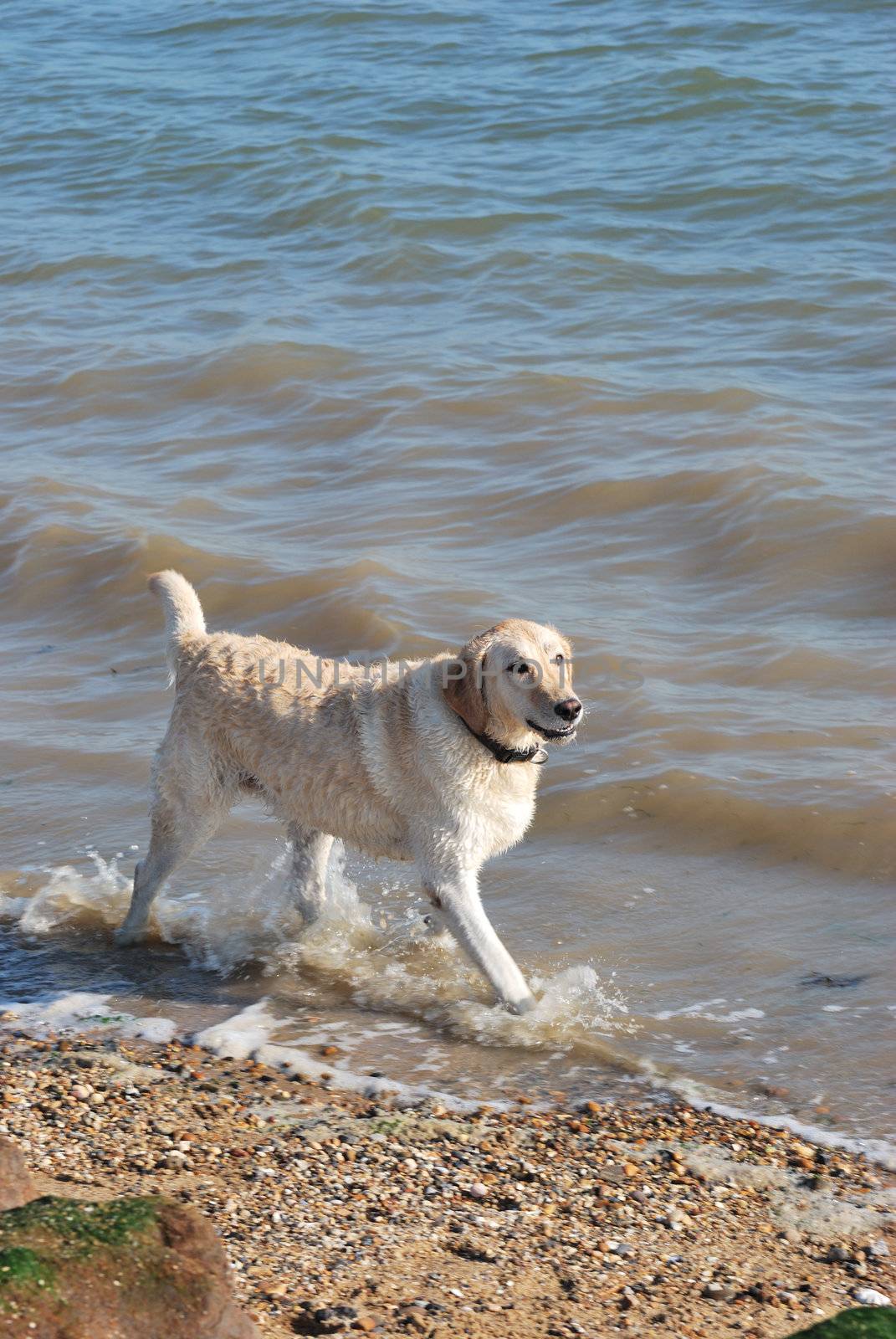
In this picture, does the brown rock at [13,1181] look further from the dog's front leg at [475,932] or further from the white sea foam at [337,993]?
the dog's front leg at [475,932]

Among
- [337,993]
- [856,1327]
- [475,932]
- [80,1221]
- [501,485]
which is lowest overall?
[337,993]

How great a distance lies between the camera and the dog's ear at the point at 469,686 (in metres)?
5.10

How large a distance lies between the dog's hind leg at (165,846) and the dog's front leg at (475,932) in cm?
100

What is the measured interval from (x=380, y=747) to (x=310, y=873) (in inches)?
38.8

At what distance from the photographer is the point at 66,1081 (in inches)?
187

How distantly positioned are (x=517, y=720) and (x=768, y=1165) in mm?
1581

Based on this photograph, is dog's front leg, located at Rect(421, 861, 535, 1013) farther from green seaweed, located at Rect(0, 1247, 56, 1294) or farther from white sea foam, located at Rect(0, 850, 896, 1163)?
green seaweed, located at Rect(0, 1247, 56, 1294)

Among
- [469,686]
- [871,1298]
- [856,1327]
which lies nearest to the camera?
[856,1327]

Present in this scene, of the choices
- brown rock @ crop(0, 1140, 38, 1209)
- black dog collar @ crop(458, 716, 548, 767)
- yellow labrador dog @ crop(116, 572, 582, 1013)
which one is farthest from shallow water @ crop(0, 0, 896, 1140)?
brown rock @ crop(0, 1140, 38, 1209)

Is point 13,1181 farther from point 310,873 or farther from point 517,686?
point 310,873

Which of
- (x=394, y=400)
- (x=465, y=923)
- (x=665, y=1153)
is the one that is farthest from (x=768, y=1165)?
(x=394, y=400)

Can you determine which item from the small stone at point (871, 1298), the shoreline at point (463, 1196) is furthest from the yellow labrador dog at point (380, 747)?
the small stone at point (871, 1298)

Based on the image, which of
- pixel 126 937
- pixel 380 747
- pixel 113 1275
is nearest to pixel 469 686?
pixel 380 747

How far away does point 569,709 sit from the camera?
4.92m
